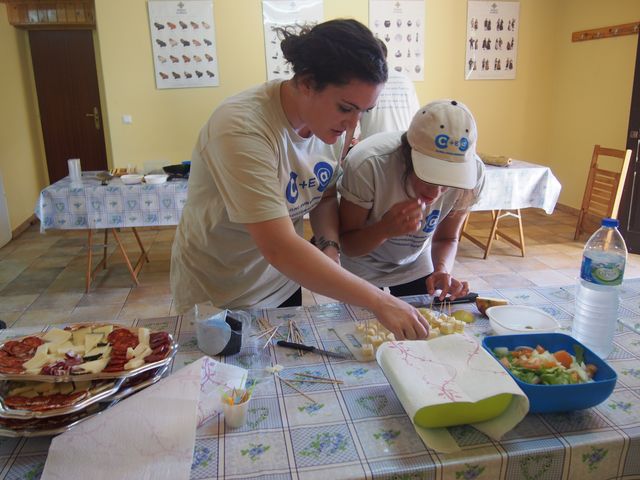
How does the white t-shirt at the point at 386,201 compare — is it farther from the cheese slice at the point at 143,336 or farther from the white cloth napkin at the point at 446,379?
the cheese slice at the point at 143,336

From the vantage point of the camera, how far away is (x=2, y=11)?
4.61 meters

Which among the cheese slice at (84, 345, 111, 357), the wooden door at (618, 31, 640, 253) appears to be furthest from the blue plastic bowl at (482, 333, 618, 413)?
the wooden door at (618, 31, 640, 253)

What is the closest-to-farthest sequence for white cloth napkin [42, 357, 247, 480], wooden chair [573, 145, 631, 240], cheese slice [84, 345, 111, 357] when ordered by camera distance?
white cloth napkin [42, 357, 247, 480] < cheese slice [84, 345, 111, 357] < wooden chair [573, 145, 631, 240]

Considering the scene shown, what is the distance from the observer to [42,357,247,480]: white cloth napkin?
2.33 ft

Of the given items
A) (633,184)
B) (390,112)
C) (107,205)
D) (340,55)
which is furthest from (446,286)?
(633,184)

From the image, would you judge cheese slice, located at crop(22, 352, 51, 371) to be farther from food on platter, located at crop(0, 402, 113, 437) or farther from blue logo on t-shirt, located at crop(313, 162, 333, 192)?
blue logo on t-shirt, located at crop(313, 162, 333, 192)

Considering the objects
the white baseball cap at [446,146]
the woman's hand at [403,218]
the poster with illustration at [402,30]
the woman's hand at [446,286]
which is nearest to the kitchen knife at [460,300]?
the woman's hand at [446,286]

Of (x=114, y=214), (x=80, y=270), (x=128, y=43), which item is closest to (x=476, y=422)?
(x=114, y=214)

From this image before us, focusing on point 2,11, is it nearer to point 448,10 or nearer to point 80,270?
point 80,270

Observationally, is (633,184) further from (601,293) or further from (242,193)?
(242,193)

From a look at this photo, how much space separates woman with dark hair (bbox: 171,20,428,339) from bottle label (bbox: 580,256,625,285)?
1.23ft

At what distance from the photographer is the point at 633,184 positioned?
3.78 m

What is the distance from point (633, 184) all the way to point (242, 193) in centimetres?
374

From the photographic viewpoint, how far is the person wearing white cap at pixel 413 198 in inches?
47.3
